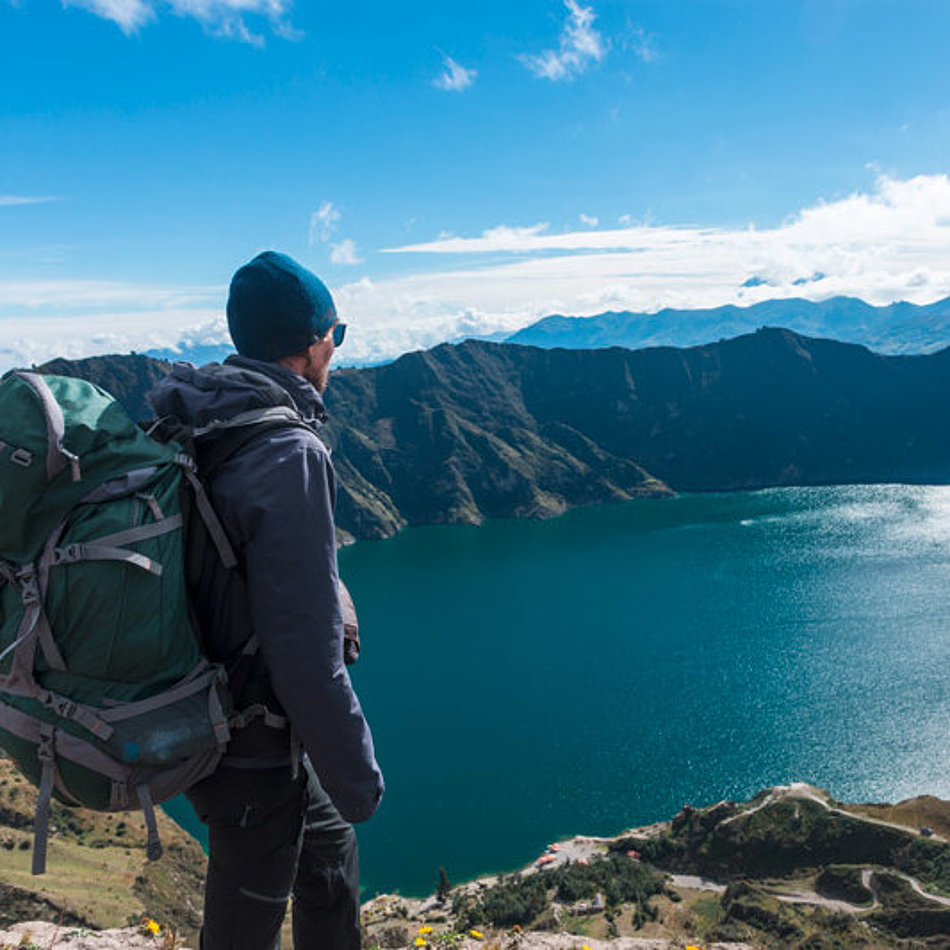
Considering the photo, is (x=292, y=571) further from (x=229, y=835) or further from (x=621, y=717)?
(x=621, y=717)

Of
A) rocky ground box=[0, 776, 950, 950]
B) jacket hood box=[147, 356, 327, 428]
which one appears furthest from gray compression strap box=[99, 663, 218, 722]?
rocky ground box=[0, 776, 950, 950]

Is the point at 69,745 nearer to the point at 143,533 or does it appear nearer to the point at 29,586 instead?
the point at 29,586

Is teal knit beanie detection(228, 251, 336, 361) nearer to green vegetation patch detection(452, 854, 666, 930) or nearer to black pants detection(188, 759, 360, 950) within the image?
black pants detection(188, 759, 360, 950)

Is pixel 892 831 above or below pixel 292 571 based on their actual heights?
below

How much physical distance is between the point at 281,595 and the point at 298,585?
6 cm

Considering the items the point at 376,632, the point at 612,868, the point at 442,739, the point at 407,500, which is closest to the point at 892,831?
the point at 612,868

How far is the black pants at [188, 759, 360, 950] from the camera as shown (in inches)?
108

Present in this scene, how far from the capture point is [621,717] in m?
60.2

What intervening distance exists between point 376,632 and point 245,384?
294ft

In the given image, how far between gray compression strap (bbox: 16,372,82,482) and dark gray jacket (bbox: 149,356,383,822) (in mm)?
433

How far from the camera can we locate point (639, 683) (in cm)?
6681

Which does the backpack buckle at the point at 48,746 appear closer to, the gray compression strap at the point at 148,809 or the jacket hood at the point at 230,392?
the gray compression strap at the point at 148,809

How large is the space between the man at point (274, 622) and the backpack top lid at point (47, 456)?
301mm

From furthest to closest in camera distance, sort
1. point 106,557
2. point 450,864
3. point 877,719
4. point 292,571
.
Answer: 1. point 877,719
2. point 450,864
3. point 292,571
4. point 106,557
